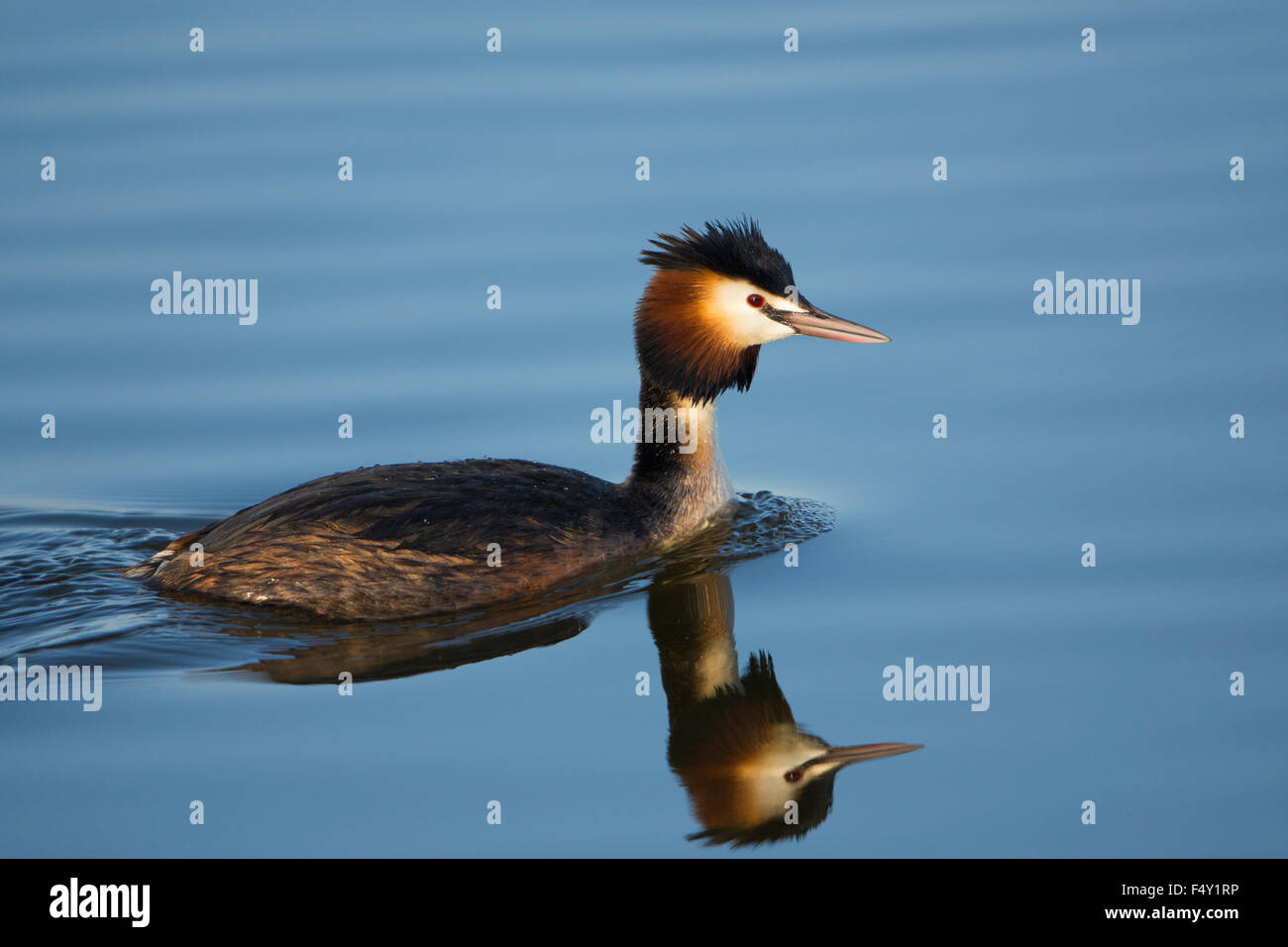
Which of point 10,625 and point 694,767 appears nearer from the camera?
point 694,767

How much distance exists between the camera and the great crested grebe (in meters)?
9.48

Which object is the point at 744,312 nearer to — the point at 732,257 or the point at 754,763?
the point at 732,257

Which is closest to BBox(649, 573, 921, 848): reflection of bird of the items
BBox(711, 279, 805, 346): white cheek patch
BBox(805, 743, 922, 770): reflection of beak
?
BBox(805, 743, 922, 770): reflection of beak

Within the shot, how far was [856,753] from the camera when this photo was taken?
→ 809 centimetres

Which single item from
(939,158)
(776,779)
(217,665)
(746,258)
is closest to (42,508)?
(217,665)

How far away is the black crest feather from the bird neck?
84 centimetres

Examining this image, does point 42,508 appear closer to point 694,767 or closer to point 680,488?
point 680,488

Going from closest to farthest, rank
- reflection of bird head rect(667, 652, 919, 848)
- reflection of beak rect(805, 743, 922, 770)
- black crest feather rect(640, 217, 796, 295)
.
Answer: reflection of bird head rect(667, 652, 919, 848) → reflection of beak rect(805, 743, 922, 770) → black crest feather rect(640, 217, 796, 295)

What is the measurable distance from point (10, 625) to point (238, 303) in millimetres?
4838

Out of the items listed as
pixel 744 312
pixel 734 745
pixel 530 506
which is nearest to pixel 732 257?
pixel 744 312

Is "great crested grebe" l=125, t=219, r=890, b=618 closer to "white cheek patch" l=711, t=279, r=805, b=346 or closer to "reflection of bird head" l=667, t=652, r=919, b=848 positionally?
"white cheek patch" l=711, t=279, r=805, b=346

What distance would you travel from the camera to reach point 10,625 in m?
9.44

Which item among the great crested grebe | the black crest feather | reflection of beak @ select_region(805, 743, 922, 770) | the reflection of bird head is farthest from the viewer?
the black crest feather

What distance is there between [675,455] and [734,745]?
2798mm
